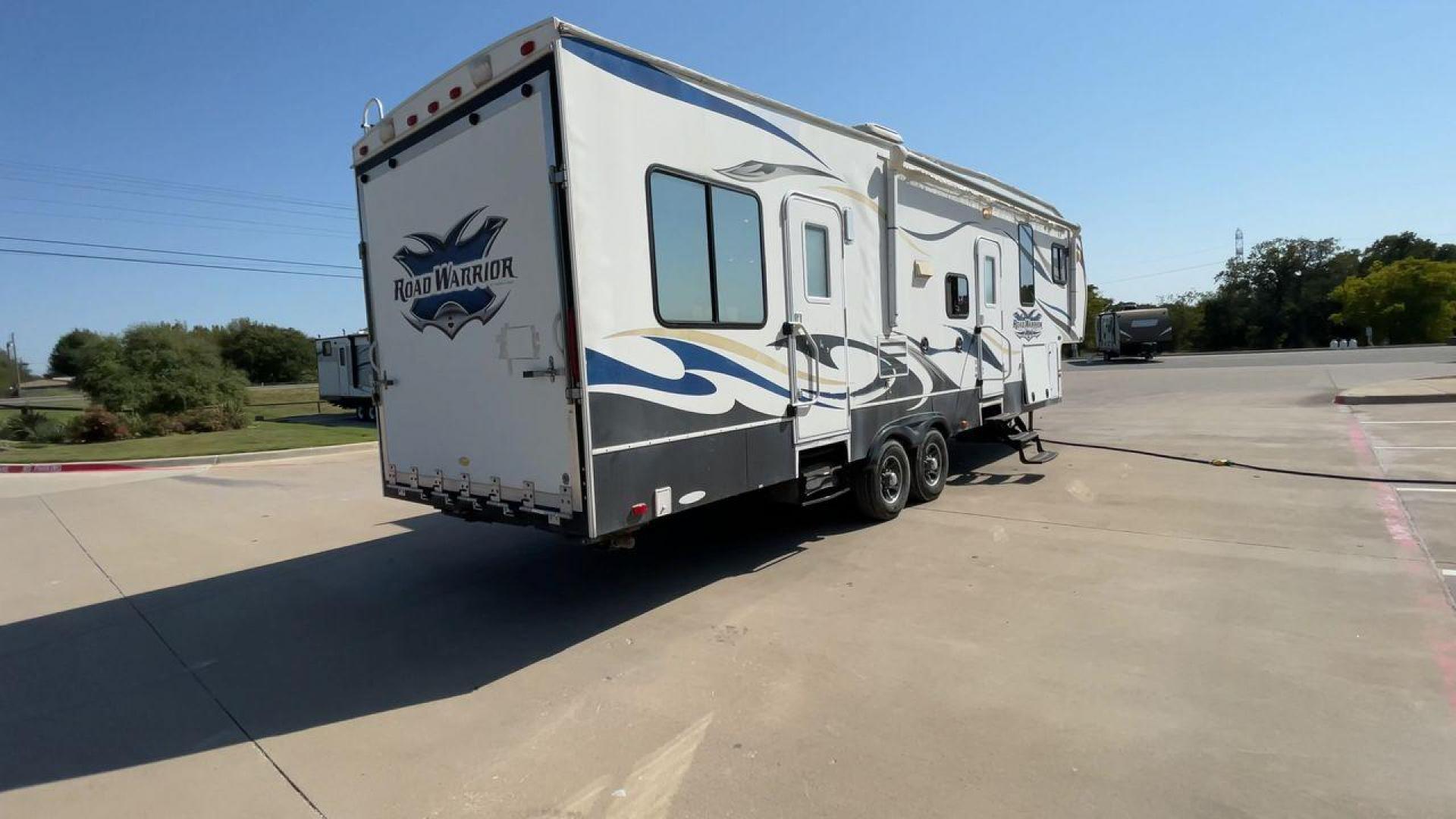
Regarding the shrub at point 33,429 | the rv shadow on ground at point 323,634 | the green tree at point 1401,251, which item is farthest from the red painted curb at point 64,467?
the green tree at point 1401,251

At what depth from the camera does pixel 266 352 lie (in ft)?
222

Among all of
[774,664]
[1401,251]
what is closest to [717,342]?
[774,664]

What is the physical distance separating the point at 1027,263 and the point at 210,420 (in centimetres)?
2149

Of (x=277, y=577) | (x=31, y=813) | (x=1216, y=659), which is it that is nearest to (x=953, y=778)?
(x=1216, y=659)

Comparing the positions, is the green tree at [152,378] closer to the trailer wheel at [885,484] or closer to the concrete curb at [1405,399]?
the trailer wheel at [885,484]

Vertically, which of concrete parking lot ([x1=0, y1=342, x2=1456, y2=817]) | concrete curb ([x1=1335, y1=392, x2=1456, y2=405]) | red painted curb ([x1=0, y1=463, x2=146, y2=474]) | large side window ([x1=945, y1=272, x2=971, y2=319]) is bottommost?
concrete parking lot ([x1=0, y1=342, x2=1456, y2=817])

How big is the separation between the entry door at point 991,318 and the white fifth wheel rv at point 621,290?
1798 millimetres

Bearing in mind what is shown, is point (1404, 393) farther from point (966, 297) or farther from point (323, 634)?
point (323, 634)

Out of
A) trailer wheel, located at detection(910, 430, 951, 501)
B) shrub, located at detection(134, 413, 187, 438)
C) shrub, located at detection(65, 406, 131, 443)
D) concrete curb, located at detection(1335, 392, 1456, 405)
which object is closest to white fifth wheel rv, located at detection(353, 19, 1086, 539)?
trailer wheel, located at detection(910, 430, 951, 501)

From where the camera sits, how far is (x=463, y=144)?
15.3 feet

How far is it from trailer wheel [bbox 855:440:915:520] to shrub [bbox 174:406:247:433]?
20.2 metres

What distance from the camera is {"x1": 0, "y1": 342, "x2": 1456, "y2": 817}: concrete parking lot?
9.78 ft

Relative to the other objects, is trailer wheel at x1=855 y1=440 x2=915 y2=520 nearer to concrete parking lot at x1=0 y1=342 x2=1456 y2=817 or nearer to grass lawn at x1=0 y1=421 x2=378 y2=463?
concrete parking lot at x1=0 y1=342 x2=1456 y2=817

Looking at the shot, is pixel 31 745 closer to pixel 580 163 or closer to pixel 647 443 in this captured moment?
pixel 647 443
